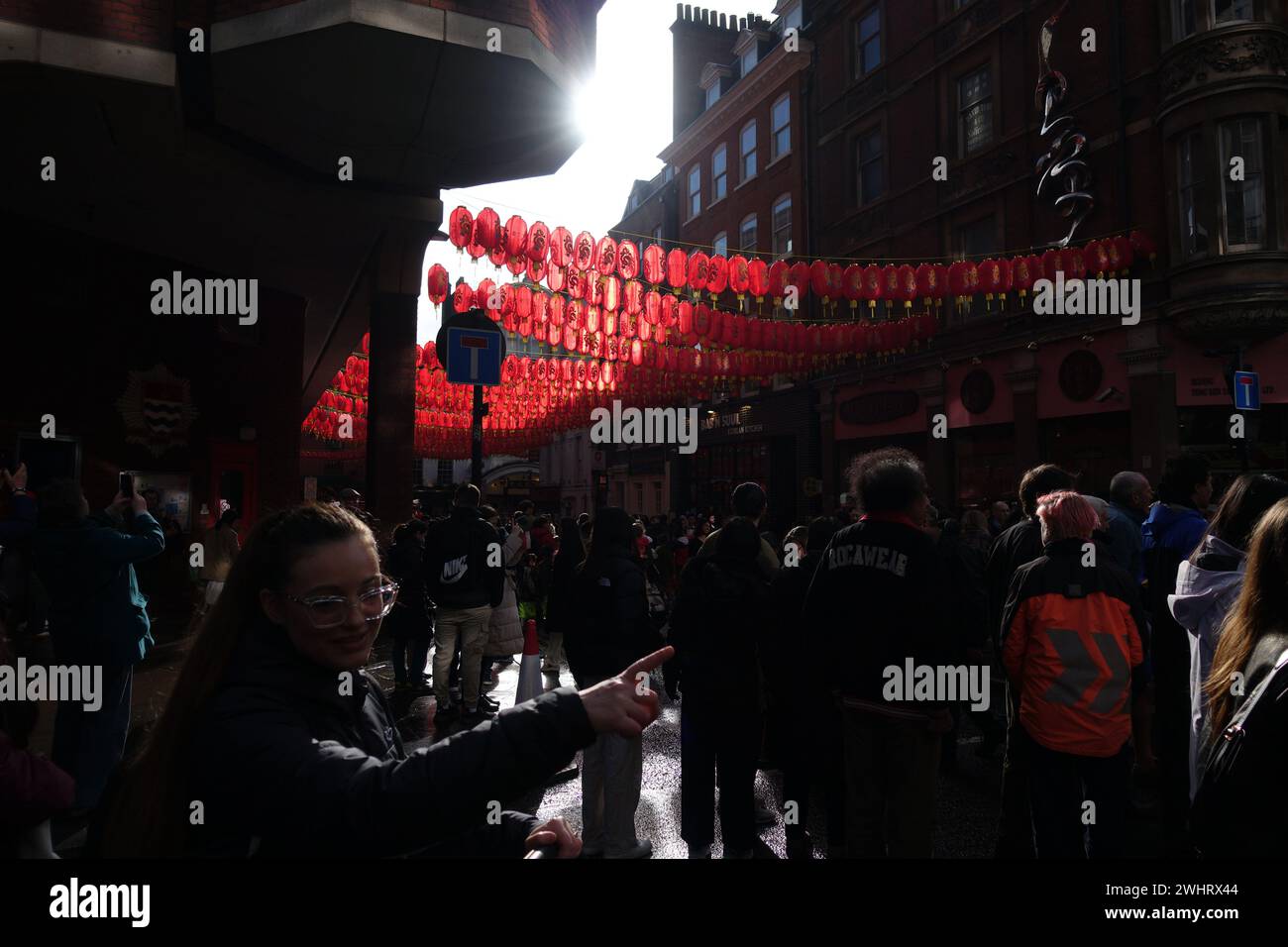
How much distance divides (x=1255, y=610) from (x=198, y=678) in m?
2.61

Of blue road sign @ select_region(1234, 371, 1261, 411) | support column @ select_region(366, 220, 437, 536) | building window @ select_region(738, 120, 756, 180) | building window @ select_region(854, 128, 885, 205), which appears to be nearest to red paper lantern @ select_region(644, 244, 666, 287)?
support column @ select_region(366, 220, 437, 536)

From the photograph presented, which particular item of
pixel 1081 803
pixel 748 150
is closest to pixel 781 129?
pixel 748 150

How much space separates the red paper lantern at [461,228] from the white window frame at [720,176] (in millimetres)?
21657

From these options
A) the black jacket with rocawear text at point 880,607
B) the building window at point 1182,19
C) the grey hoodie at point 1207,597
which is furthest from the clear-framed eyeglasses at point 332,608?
the building window at point 1182,19

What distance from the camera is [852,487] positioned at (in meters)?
4.07

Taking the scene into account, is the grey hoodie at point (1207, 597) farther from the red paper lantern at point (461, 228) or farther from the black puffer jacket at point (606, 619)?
the red paper lantern at point (461, 228)

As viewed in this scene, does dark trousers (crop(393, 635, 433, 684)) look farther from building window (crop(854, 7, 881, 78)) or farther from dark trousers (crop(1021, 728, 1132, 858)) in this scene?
building window (crop(854, 7, 881, 78))

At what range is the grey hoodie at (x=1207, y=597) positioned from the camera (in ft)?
9.60

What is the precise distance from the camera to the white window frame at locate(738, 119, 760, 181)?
2733 centimetres

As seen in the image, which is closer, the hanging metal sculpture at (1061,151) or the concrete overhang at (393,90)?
the concrete overhang at (393,90)

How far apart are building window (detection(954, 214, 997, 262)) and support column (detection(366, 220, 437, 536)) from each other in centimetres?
1328

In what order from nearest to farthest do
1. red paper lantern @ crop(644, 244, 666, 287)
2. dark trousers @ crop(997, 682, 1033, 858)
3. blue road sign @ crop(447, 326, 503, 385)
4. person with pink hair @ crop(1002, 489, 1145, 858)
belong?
person with pink hair @ crop(1002, 489, 1145, 858) → dark trousers @ crop(997, 682, 1033, 858) → blue road sign @ crop(447, 326, 503, 385) → red paper lantern @ crop(644, 244, 666, 287)
